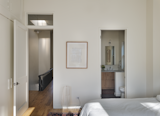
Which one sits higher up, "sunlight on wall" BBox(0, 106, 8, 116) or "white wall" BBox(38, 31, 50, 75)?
"white wall" BBox(38, 31, 50, 75)

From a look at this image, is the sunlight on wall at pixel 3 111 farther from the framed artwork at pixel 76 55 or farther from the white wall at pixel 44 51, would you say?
the white wall at pixel 44 51

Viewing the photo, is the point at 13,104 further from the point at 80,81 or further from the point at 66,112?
the point at 80,81

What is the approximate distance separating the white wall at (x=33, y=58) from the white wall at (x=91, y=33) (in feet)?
7.62

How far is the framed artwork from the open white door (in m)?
1.09

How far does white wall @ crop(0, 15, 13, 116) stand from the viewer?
7.01 feet

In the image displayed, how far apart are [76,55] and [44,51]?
129 inches

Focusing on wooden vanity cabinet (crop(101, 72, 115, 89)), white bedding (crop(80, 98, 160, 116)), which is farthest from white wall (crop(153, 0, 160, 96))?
wooden vanity cabinet (crop(101, 72, 115, 89))

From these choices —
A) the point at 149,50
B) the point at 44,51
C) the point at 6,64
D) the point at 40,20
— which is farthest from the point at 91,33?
the point at 44,51

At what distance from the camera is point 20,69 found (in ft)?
8.70

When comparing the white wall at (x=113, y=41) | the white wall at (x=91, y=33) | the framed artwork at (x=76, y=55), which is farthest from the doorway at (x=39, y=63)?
the white wall at (x=113, y=41)

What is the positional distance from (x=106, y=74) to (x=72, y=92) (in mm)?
1939

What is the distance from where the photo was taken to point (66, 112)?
296 centimetres

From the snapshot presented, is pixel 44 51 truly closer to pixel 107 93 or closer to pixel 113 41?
pixel 113 41

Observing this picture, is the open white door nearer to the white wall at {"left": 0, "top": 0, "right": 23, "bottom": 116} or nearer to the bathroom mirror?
the white wall at {"left": 0, "top": 0, "right": 23, "bottom": 116}
